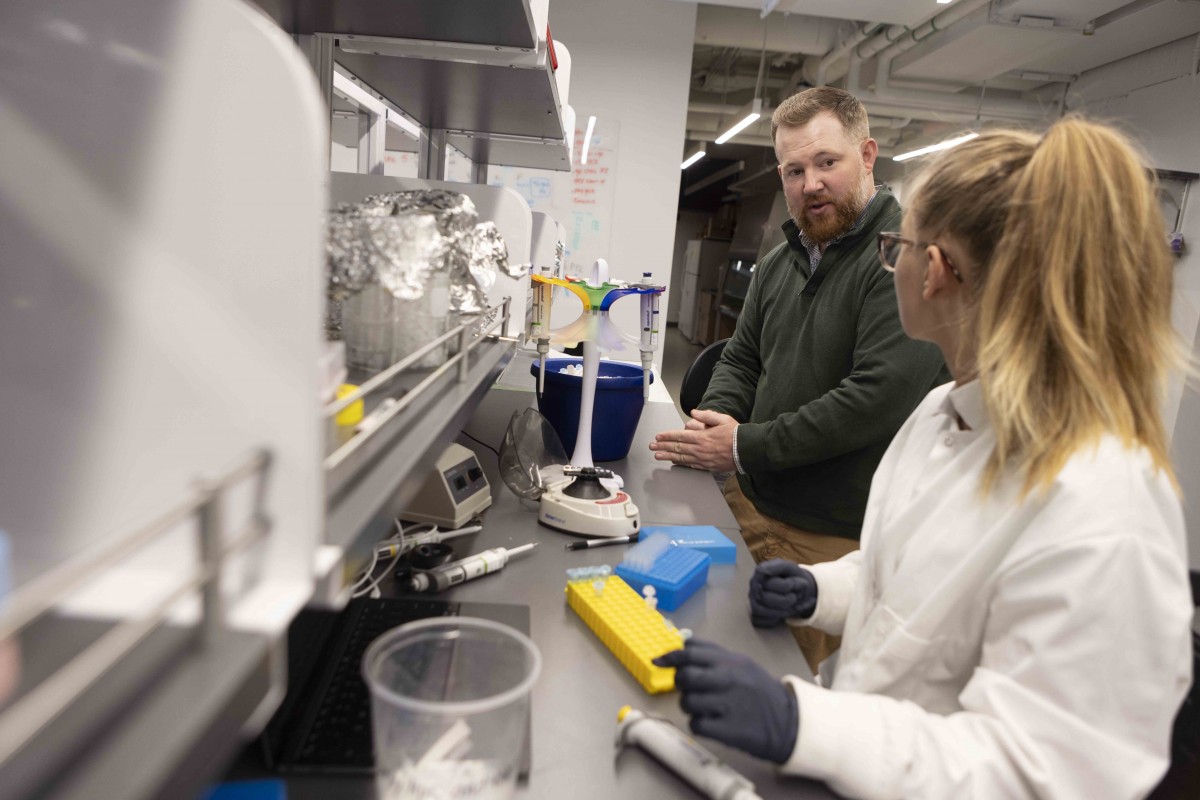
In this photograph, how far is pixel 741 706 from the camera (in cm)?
77

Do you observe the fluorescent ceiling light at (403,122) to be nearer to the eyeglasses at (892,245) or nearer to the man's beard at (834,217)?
the man's beard at (834,217)

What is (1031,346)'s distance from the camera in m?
0.82

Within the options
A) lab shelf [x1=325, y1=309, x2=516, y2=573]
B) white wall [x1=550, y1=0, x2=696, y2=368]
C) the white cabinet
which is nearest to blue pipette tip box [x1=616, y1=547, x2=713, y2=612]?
lab shelf [x1=325, y1=309, x2=516, y2=573]

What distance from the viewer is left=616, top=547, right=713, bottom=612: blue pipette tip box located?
113 centimetres

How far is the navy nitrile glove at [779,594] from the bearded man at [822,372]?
601 mm

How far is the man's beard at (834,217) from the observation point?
1.88 metres

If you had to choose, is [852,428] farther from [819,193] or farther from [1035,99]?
[1035,99]

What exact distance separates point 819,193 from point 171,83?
1684 millimetres

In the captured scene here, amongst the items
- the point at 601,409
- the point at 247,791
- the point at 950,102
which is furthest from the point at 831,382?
the point at 950,102

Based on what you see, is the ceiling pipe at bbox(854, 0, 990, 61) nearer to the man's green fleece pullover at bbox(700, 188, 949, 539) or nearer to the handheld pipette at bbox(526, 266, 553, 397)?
the man's green fleece pullover at bbox(700, 188, 949, 539)

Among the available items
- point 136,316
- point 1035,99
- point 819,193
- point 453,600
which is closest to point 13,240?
point 136,316

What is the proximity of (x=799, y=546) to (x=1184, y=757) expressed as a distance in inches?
39.4

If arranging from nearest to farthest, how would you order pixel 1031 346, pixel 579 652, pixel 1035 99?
pixel 1031 346, pixel 579 652, pixel 1035 99

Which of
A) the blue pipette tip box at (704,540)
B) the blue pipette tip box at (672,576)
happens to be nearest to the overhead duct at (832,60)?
the blue pipette tip box at (704,540)
